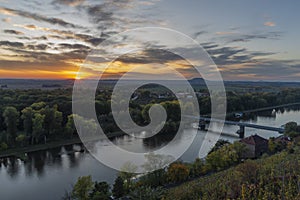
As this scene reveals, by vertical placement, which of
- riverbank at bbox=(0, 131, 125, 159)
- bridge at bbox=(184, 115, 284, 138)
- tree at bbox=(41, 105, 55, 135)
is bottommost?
riverbank at bbox=(0, 131, 125, 159)

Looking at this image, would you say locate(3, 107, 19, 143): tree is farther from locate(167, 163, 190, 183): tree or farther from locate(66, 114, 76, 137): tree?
locate(167, 163, 190, 183): tree

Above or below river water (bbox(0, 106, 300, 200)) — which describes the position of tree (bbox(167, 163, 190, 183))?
above

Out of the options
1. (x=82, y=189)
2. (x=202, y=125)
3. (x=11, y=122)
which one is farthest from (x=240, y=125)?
(x=82, y=189)

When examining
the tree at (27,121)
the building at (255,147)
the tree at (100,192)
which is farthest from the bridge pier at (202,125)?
the tree at (100,192)

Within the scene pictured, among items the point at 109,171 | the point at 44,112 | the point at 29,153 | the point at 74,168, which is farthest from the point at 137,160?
the point at 44,112

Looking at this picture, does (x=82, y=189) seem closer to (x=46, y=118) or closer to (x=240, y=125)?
(x=46, y=118)

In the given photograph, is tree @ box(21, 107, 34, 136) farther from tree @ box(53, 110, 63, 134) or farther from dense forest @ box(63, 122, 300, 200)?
dense forest @ box(63, 122, 300, 200)

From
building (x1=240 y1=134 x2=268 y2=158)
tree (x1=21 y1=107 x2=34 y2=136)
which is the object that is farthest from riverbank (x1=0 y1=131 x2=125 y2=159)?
building (x1=240 y1=134 x2=268 y2=158)

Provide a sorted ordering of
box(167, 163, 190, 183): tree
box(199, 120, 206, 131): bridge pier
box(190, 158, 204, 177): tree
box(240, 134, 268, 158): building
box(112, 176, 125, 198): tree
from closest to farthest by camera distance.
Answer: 1. box(112, 176, 125, 198): tree
2. box(167, 163, 190, 183): tree
3. box(190, 158, 204, 177): tree
4. box(240, 134, 268, 158): building
5. box(199, 120, 206, 131): bridge pier

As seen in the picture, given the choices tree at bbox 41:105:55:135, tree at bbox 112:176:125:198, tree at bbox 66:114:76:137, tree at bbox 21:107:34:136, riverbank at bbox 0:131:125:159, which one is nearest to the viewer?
tree at bbox 112:176:125:198

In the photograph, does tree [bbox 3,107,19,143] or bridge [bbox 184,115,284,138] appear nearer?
tree [bbox 3,107,19,143]
